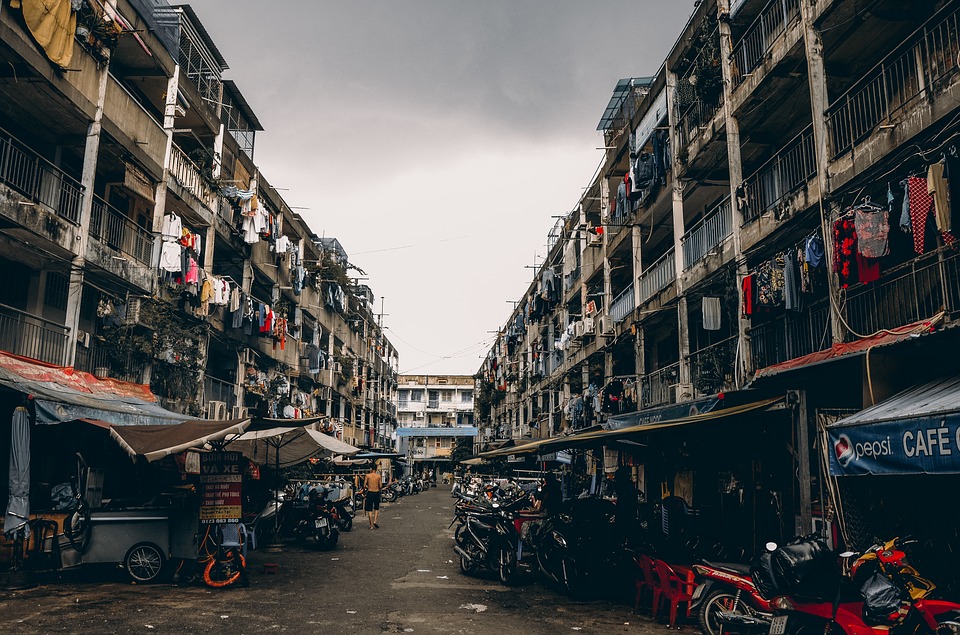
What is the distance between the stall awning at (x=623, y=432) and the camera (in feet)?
33.9

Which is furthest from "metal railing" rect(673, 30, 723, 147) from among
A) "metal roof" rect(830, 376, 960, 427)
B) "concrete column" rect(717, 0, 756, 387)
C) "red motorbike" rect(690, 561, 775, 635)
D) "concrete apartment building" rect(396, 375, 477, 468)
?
"concrete apartment building" rect(396, 375, 477, 468)

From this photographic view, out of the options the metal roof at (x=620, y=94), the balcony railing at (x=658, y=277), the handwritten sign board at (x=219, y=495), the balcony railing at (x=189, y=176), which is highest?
the metal roof at (x=620, y=94)

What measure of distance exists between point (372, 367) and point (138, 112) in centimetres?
4080

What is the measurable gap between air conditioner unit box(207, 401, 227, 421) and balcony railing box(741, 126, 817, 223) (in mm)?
16007

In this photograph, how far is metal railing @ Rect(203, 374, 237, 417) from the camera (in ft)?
74.9

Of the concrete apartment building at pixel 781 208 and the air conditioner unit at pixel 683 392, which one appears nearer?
the concrete apartment building at pixel 781 208

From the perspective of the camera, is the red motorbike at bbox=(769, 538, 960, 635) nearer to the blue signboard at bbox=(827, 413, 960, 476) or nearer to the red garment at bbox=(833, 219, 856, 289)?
the blue signboard at bbox=(827, 413, 960, 476)

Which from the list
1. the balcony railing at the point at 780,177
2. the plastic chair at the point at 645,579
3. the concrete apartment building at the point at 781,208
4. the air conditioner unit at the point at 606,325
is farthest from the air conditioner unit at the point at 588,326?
the plastic chair at the point at 645,579

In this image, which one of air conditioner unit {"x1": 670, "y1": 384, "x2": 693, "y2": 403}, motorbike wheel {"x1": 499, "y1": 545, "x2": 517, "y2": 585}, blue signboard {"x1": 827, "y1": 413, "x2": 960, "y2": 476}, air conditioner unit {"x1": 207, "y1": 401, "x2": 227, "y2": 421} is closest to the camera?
blue signboard {"x1": 827, "y1": 413, "x2": 960, "y2": 476}

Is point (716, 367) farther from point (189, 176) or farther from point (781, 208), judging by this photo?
point (189, 176)

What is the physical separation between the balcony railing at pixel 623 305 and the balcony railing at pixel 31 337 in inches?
624

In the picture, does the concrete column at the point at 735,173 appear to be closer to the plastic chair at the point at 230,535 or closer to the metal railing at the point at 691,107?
the metal railing at the point at 691,107

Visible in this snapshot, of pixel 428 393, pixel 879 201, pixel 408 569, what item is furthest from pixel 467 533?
pixel 428 393

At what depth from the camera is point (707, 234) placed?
18.5m
